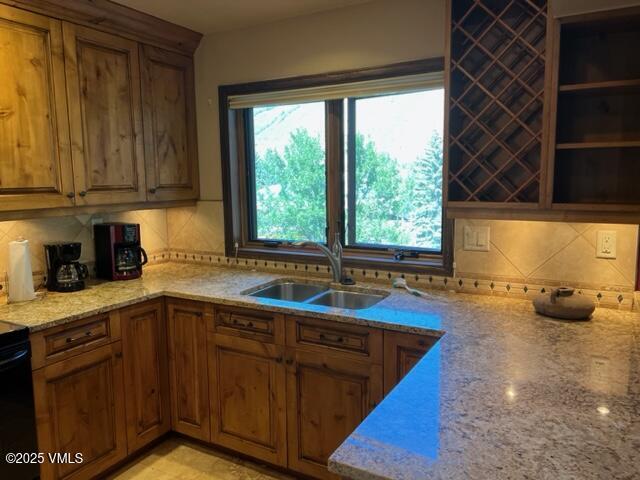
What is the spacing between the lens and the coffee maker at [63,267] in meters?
2.53

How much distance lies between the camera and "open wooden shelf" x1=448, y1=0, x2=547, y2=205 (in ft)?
6.40

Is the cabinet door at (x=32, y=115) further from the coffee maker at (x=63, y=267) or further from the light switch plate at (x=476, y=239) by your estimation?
the light switch plate at (x=476, y=239)

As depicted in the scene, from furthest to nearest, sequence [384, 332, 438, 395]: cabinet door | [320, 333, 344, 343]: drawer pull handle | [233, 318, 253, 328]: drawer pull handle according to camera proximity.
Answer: [233, 318, 253, 328]: drawer pull handle < [320, 333, 344, 343]: drawer pull handle < [384, 332, 438, 395]: cabinet door

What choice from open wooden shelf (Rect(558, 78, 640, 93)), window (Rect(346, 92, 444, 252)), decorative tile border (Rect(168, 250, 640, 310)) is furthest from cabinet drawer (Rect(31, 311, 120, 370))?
open wooden shelf (Rect(558, 78, 640, 93))

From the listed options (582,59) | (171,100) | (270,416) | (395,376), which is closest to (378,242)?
(395,376)

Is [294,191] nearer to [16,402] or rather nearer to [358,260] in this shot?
[358,260]

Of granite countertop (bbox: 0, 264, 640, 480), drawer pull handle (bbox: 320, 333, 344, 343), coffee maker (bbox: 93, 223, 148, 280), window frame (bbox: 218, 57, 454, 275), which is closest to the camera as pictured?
granite countertop (bbox: 0, 264, 640, 480)

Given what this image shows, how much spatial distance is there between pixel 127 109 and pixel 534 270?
94.2 inches

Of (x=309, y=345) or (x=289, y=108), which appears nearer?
(x=309, y=345)

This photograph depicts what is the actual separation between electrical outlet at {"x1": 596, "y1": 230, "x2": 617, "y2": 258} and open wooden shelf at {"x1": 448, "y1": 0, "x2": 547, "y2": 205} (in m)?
0.38

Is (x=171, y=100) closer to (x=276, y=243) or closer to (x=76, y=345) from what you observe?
(x=276, y=243)

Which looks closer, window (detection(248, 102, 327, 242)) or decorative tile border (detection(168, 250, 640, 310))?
decorative tile border (detection(168, 250, 640, 310))

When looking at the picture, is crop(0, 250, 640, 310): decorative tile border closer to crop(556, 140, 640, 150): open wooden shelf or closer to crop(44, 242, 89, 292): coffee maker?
crop(44, 242, 89, 292): coffee maker

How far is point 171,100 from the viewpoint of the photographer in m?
3.02
